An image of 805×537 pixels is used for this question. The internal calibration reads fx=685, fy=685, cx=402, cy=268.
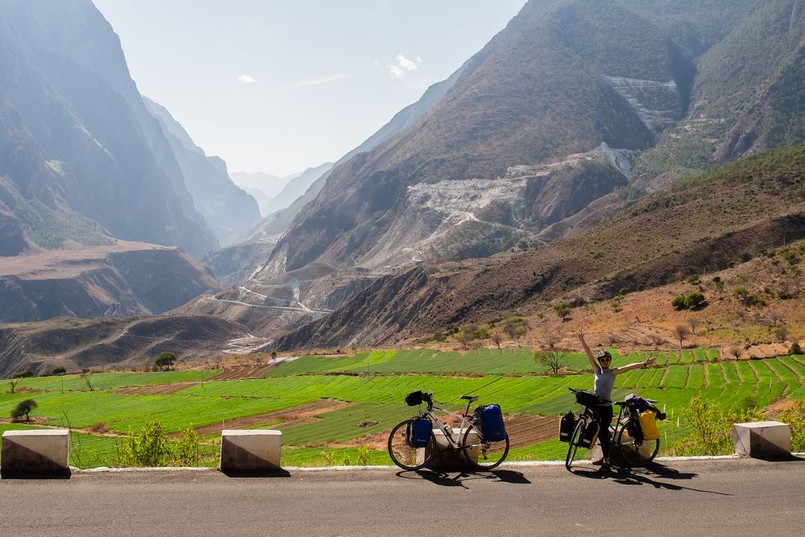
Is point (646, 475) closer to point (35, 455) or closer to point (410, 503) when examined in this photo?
point (410, 503)

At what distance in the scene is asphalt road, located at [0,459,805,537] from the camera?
904cm

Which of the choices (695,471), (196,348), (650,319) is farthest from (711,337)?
(196,348)

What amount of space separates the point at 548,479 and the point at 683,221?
97.0 meters

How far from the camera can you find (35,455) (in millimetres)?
10906

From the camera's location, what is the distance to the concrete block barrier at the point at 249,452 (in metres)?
11.5

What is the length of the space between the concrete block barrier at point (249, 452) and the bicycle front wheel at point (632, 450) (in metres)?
6.06

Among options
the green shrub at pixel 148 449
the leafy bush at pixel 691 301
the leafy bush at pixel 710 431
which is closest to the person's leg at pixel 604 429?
the leafy bush at pixel 710 431

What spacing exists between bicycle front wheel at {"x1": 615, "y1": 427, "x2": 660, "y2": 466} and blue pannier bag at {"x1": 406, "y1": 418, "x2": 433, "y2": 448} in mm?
3470

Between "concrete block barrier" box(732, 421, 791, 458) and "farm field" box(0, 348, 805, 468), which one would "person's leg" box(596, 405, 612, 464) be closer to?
"concrete block barrier" box(732, 421, 791, 458)

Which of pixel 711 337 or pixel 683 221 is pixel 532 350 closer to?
pixel 711 337

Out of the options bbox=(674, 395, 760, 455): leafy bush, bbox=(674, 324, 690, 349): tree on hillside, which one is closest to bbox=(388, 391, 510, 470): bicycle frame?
bbox=(674, 395, 760, 455): leafy bush

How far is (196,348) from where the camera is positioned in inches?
5773

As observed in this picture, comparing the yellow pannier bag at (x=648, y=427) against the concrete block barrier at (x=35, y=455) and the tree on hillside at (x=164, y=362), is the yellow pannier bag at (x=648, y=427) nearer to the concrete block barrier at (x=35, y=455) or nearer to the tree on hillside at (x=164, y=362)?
the concrete block barrier at (x=35, y=455)

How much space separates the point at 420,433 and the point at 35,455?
622 cm
